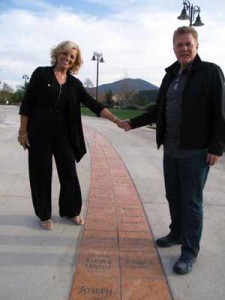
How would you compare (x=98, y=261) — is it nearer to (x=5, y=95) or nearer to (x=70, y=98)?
(x=70, y=98)

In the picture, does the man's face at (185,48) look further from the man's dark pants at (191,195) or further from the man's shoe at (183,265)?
the man's shoe at (183,265)

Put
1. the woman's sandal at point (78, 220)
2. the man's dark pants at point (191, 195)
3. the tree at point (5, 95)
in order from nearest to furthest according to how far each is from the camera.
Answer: the man's dark pants at point (191, 195) → the woman's sandal at point (78, 220) → the tree at point (5, 95)

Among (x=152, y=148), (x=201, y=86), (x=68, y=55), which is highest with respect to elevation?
(x=68, y=55)

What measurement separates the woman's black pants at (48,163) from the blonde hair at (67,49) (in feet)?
1.79

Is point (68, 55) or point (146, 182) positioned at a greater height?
point (68, 55)

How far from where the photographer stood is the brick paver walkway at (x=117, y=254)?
318 centimetres

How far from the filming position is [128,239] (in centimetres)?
420

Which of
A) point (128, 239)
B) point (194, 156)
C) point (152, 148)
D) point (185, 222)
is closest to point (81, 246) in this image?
point (128, 239)

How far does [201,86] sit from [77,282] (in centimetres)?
179

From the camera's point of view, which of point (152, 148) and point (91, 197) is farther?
point (152, 148)

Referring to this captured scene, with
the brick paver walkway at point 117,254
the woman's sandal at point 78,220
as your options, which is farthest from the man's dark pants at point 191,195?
the woman's sandal at point 78,220

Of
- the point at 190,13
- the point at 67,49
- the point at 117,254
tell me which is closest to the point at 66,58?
the point at 67,49

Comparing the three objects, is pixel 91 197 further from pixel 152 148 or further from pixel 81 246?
pixel 152 148

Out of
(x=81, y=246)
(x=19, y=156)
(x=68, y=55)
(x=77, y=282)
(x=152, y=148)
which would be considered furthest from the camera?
(x=152, y=148)
